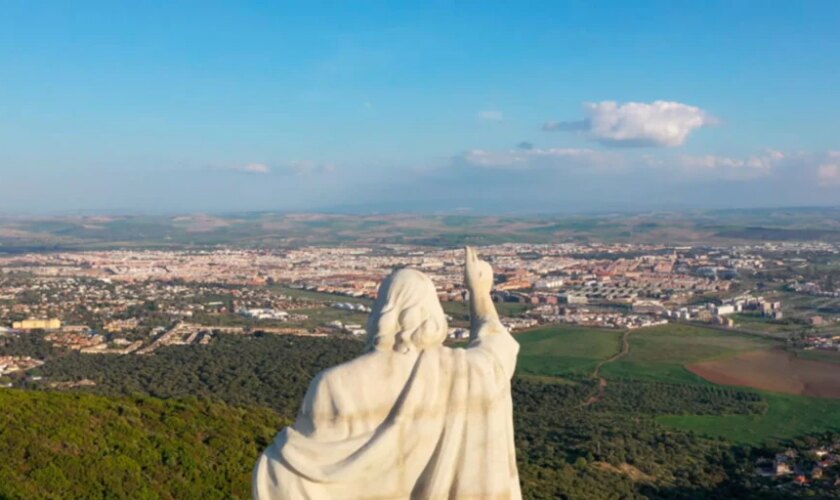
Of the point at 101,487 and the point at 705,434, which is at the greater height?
the point at 101,487

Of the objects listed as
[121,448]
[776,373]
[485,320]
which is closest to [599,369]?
[776,373]

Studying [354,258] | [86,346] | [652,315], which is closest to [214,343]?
[86,346]

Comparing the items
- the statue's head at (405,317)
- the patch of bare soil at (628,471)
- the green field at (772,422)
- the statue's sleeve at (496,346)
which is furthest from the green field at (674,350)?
the statue's head at (405,317)

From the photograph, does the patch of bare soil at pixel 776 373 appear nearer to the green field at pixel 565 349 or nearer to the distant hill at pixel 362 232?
the green field at pixel 565 349

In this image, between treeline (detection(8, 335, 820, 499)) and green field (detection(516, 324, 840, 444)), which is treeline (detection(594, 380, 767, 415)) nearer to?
treeline (detection(8, 335, 820, 499))

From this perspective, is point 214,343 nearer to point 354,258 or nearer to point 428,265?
point 428,265
